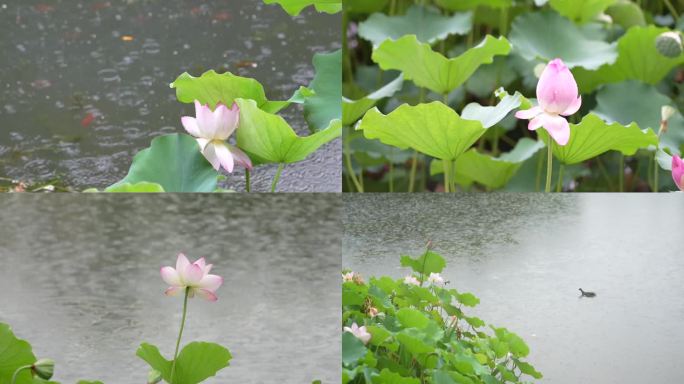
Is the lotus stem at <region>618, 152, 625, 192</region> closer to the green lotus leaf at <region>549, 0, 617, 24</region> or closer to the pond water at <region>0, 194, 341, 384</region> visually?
the green lotus leaf at <region>549, 0, 617, 24</region>

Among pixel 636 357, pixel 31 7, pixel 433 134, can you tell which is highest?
pixel 31 7

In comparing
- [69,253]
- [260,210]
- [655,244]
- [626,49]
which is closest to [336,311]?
[260,210]

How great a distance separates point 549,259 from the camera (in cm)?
87

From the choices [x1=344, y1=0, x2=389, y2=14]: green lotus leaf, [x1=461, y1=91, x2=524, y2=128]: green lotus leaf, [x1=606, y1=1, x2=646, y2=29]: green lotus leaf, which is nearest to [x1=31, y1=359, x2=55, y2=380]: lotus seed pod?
[x1=461, y1=91, x2=524, y2=128]: green lotus leaf

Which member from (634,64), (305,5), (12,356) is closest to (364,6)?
(634,64)

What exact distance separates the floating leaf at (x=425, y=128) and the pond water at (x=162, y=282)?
84 millimetres

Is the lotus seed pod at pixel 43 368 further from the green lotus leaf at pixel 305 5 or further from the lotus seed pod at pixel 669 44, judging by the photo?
the lotus seed pod at pixel 669 44

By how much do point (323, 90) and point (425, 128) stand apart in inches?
4.2

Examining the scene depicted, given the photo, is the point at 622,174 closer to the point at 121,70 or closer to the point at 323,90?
the point at 323,90

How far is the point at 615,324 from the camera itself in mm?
878

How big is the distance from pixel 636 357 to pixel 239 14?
21.9 inches

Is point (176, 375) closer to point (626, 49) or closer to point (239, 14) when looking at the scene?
point (239, 14)

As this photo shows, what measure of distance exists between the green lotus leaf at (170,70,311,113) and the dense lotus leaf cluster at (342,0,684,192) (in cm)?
10

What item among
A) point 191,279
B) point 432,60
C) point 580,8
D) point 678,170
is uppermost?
point 580,8
